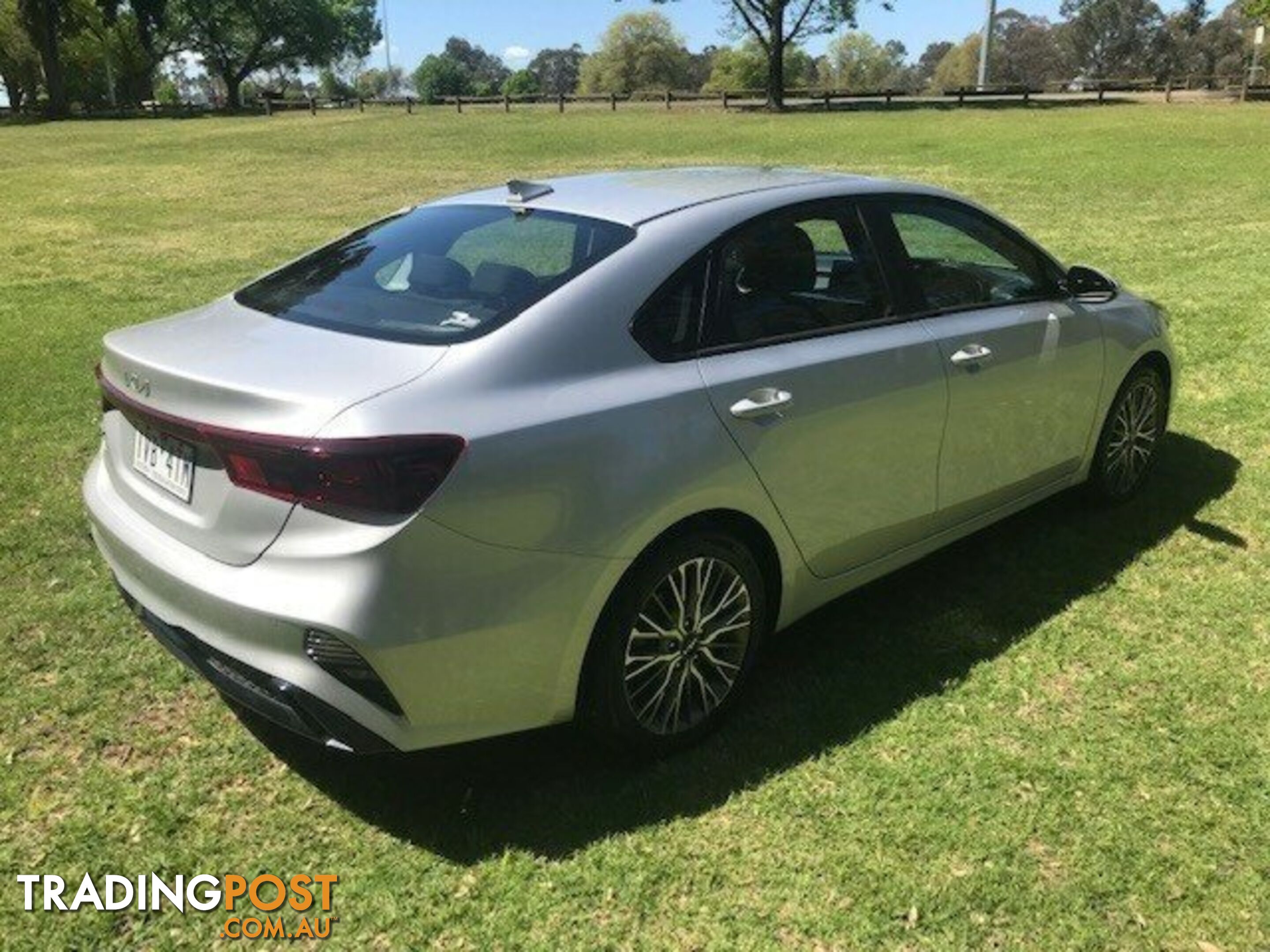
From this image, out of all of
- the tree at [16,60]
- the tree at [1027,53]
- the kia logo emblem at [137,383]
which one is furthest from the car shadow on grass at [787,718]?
the tree at [1027,53]

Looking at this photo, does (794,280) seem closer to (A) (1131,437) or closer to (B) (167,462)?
(B) (167,462)

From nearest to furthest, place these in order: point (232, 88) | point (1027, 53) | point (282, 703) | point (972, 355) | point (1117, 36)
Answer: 1. point (282, 703)
2. point (972, 355)
3. point (232, 88)
4. point (1117, 36)
5. point (1027, 53)

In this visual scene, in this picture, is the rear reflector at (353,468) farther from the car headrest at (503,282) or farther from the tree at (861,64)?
the tree at (861,64)

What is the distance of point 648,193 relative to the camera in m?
3.59

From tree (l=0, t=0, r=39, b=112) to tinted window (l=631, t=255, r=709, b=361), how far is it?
7391 cm

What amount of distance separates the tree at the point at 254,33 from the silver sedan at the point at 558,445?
246 ft

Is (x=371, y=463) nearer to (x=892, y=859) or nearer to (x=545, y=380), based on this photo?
(x=545, y=380)

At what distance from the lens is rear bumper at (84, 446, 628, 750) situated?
2.49 meters

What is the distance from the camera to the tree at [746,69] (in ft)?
335

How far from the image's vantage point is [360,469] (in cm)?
246

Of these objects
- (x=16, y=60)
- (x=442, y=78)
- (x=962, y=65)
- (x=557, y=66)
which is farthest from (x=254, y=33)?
(x=557, y=66)

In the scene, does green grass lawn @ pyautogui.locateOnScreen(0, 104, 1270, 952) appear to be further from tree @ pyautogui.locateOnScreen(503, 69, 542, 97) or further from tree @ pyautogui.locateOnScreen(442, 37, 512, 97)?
tree @ pyautogui.locateOnScreen(503, 69, 542, 97)

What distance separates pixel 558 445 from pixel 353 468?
19.9 inches

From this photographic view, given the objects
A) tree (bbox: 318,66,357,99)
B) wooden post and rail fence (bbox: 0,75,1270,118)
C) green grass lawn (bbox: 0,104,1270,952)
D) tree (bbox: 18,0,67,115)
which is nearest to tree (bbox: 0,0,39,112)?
tree (bbox: 18,0,67,115)
